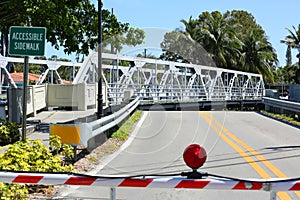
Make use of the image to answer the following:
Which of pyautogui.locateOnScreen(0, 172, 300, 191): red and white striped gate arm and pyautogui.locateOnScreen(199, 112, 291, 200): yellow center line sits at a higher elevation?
pyautogui.locateOnScreen(0, 172, 300, 191): red and white striped gate arm

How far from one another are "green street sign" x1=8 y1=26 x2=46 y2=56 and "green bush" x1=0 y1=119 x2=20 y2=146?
158 inches

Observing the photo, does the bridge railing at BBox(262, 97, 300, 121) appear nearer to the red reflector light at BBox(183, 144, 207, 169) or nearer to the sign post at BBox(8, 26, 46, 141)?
the sign post at BBox(8, 26, 46, 141)

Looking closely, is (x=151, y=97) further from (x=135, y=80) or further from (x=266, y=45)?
(x=266, y=45)

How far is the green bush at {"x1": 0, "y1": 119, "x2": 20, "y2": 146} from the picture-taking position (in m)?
10.5

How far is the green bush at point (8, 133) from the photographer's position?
10.5 metres

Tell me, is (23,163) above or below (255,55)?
below

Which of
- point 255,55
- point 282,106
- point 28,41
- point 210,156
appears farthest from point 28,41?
point 255,55

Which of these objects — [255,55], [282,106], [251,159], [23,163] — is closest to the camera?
[23,163]

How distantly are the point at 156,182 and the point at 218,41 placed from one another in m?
53.6

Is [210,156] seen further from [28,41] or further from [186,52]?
[186,52]

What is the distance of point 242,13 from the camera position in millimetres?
71438

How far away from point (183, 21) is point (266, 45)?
14.0 m

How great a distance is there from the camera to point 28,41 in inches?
279

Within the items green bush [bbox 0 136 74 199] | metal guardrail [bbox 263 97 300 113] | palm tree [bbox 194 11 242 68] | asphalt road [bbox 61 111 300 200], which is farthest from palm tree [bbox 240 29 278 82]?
green bush [bbox 0 136 74 199]
